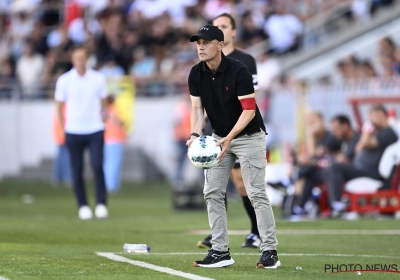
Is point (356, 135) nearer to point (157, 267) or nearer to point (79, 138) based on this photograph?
point (79, 138)

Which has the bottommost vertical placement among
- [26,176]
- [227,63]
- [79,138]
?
[26,176]

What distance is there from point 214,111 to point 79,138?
6.69 m

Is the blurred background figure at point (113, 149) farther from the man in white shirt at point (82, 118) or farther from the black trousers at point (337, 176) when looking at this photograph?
the black trousers at point (337, 176)

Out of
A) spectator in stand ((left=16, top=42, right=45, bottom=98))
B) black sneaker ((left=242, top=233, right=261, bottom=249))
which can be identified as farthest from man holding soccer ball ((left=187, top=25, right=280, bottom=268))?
spectator in stand ((left=16, top=42, right=45, bottom=98))

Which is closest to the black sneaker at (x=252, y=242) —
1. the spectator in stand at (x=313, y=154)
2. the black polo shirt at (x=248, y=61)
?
the black polo shirt at (x=248, y=61)

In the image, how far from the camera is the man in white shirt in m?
15.6

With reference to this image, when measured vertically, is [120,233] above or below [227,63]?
below

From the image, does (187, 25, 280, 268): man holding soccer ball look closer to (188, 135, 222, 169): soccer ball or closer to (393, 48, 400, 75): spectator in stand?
(188, 135, 222, 169): soccer ball

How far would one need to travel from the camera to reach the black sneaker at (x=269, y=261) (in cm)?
891

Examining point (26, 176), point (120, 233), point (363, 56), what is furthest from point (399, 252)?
point (26, 176)

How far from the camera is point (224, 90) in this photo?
29.7 feet

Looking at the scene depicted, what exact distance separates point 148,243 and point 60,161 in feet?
47.9

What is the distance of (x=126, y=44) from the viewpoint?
1125 inches

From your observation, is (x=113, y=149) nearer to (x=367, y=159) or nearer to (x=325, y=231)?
(x=367, y=159)
